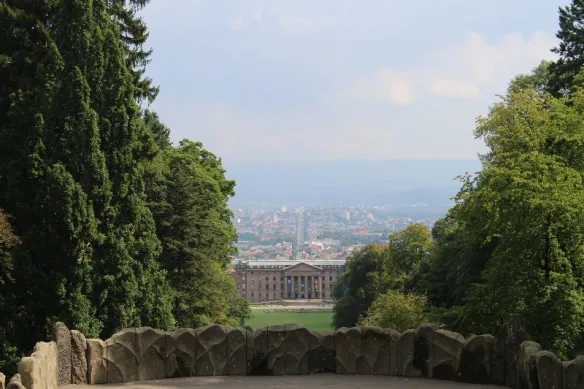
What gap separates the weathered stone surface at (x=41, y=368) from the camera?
585 inches

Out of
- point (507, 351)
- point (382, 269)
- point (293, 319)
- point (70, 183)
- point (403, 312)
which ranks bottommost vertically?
point (293, 319)

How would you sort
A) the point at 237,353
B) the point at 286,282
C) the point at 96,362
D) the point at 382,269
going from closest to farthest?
the point at 96,362, the point at 237,353, the point at 382,269, the point at 286,282

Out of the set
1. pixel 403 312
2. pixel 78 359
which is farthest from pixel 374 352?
pixel 403 312

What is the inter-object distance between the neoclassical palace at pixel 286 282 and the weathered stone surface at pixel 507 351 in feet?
524

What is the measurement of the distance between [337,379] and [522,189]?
8973 millimetres

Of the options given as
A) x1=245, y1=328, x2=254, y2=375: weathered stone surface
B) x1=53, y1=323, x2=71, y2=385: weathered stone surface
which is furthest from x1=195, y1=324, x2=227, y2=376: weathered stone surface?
x1=53, y1=323, x2=71, y2=385: weathered stone surface

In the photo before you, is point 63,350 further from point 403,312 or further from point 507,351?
point 403,312

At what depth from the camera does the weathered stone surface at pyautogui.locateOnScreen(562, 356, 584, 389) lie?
14930mm

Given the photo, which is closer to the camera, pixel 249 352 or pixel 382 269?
pixel 249 352

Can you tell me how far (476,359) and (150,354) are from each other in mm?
7337

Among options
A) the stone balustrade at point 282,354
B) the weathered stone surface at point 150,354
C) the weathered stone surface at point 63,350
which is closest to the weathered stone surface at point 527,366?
the stone balustrade at point 282,354

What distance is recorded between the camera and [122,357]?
18.5m

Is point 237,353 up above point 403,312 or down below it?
above

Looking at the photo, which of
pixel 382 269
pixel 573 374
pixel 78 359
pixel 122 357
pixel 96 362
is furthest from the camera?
pixel 382 269
